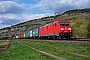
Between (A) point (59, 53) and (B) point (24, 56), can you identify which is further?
(A) point (59, 53)

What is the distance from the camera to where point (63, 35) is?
47.1m

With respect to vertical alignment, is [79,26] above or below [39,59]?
above

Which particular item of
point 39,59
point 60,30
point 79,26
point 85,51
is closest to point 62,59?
point 39,59

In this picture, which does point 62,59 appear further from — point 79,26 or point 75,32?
point 79,26

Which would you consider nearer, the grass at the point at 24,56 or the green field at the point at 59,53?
the green field at the point at 59,53

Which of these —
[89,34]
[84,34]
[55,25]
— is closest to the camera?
[55,25]

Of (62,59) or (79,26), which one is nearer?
(62,59)

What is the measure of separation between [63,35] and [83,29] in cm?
5811

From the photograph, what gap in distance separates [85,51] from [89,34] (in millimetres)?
61831

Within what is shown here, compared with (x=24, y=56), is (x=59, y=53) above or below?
above

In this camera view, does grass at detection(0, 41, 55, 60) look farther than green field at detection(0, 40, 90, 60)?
Yes

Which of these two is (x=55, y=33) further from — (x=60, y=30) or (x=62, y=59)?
(x=62, y=59)

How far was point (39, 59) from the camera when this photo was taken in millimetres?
19750

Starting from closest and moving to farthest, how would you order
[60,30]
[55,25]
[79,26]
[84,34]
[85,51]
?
[85,51]
[60,30]
[55,25]
[84,34]
[79,26]
